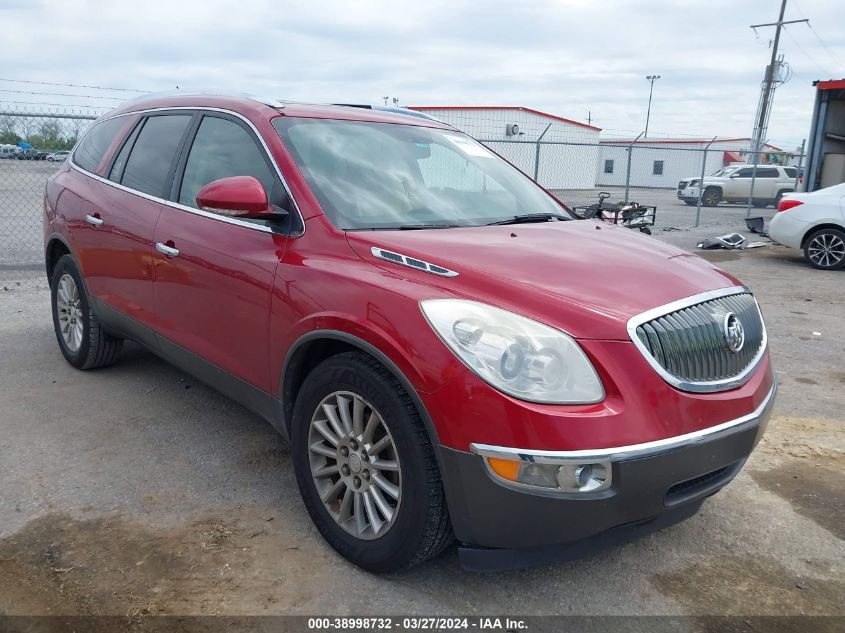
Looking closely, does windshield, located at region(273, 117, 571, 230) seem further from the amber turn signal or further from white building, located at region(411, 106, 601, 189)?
white building, located at region(411, 106, 601, 189)

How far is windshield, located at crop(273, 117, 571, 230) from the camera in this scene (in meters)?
3.11

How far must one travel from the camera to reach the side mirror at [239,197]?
9.57 feet

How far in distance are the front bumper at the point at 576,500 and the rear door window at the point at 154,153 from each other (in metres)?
2.54

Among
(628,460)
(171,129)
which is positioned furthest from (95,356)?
(628,460)

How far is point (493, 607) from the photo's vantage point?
260cm

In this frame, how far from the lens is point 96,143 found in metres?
4.87

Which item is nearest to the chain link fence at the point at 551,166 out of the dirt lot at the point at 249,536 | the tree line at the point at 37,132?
the tree line at the point at 37,132

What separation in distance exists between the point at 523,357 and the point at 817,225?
34.5 feet

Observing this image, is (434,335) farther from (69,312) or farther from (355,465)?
(69,312)

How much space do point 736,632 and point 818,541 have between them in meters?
0.89

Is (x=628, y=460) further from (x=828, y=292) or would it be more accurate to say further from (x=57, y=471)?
(x=828, y=292)

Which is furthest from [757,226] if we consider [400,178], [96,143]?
[96,143]

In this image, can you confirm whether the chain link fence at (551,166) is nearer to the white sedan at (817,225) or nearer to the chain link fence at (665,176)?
the chain link fence at (665,176)

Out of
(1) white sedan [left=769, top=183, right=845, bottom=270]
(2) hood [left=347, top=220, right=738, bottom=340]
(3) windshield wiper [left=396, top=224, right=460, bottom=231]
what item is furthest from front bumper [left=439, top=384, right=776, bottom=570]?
(1) white sedan [left=769, top=183, right=845, bottom=270]
